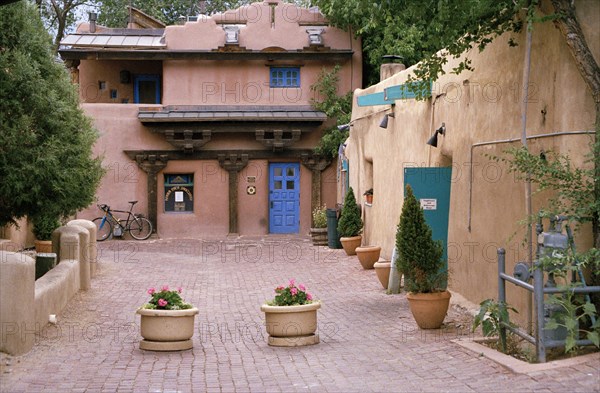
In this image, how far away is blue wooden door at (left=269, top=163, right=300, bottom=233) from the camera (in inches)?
1008

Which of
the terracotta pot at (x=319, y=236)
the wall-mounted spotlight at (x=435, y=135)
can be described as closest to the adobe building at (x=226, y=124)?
the terracotta pot at (x=319, y=236)

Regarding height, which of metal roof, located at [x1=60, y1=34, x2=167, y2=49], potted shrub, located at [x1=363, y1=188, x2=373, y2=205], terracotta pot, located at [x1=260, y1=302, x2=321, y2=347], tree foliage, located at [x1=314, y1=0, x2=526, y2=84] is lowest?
terracotta pot, located at [x1=260, y1=302, x2=321, y2=347]

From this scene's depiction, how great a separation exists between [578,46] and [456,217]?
472cm

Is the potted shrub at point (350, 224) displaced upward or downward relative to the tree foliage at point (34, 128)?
downward

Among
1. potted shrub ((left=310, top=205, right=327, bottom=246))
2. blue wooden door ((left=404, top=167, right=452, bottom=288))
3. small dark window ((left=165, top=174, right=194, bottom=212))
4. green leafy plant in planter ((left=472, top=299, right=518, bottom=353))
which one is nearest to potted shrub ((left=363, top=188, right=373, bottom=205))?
potted shrub ((left=310, top=205, right=327, bottom=246))

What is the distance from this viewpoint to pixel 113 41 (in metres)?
25.3

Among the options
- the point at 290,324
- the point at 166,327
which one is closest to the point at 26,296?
the point at 166,327

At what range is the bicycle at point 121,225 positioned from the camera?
24.4 meters

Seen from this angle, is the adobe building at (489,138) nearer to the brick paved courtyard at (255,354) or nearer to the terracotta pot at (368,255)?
the terracotta pot at (368,255)

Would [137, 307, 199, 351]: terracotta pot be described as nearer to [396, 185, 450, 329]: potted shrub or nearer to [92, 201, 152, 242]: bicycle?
[396, 185, 450, 329]: potted shrub

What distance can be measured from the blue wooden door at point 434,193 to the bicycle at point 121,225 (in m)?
13.7

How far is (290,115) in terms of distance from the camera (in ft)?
80.3

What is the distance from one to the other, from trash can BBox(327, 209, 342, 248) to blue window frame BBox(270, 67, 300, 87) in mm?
5937

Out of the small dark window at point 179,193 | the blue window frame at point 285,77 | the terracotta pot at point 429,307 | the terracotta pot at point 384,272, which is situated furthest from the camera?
the blue window frame at point 285,77
